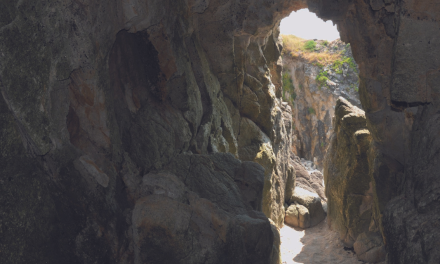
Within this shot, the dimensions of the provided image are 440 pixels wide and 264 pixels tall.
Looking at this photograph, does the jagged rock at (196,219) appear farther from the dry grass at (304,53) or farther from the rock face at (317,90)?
the dry grass at (304,53)

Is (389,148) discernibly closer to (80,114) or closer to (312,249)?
(312,249)

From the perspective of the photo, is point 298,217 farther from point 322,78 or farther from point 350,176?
point 322,78

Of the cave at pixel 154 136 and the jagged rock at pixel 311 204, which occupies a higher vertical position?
the cave at pixel 154 136

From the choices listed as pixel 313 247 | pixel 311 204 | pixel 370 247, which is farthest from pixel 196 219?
pixel 311 204

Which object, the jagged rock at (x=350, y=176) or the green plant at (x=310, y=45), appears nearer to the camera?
the jagged rock at (x=350, y=176)

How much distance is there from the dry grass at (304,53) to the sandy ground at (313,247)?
44.4ft

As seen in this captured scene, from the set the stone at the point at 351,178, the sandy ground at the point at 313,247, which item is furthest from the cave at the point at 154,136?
the sandy ground at the point at 313,247

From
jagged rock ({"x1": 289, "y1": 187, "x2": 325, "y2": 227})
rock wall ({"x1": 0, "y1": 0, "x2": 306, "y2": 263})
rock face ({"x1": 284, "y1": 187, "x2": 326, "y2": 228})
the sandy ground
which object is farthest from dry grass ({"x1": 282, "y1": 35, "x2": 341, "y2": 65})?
rock wall ({"x1": 0, "y1": 0, "x2": 306, "y2": 263})

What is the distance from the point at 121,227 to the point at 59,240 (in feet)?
3.53

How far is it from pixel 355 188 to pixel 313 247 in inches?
106

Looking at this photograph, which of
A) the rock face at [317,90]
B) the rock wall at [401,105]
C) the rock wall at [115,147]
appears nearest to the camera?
the rock wall at [115,147]

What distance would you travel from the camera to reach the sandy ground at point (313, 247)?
442 inches

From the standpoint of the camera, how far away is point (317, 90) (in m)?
24.7

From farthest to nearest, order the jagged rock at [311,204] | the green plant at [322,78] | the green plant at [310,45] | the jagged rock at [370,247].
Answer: the green plant at [310,45] → the green plant at [322,78] → the jagged rock at [311,204] → the jagged rock at [370,247]
